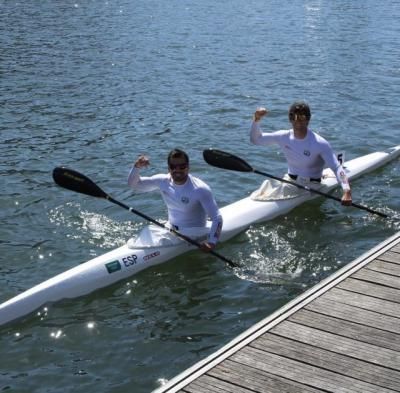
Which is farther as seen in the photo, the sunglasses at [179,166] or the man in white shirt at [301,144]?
the man in white shirt at [301,144]

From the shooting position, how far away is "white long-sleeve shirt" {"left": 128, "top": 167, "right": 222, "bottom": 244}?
10.0 meters

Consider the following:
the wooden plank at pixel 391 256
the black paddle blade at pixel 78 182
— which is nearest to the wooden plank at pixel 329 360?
the wooden plank at pixel 391 256

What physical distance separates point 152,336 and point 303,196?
15.3 ft

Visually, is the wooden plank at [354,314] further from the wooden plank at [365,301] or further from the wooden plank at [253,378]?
the wooden plank at [253,378]

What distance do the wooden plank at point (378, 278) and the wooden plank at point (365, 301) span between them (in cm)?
38

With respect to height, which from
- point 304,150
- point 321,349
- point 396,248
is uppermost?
point 304,150

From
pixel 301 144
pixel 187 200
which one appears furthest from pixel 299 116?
pixel 187 200

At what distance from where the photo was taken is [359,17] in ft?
117

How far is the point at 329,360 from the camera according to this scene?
22.2ft

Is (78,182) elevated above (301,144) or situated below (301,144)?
below

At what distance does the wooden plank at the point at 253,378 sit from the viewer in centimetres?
638

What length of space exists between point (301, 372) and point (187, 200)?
4018 millimetres

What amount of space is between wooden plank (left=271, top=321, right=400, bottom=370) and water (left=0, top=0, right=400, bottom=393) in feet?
4.61

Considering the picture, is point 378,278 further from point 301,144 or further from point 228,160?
point 228,160
